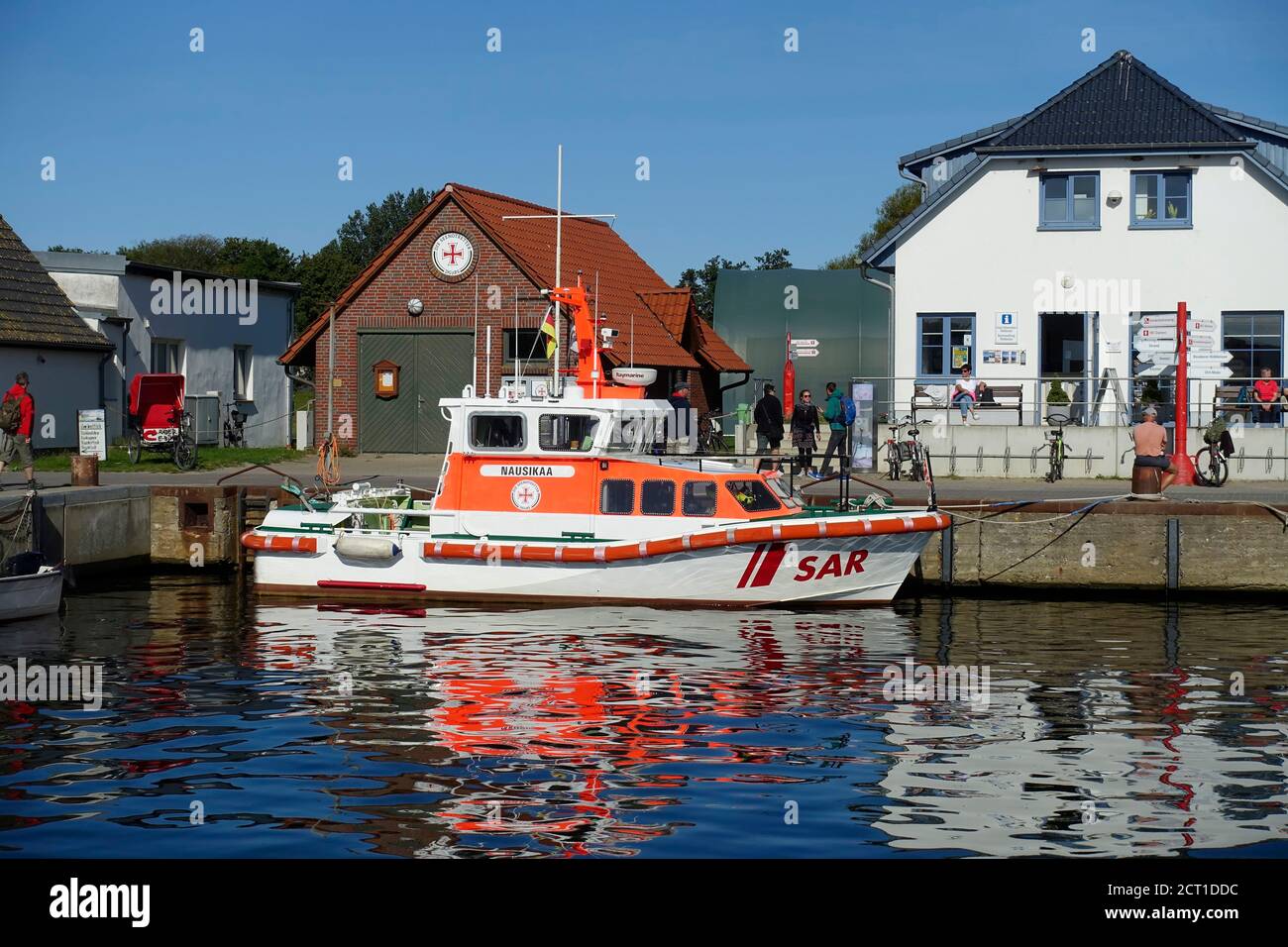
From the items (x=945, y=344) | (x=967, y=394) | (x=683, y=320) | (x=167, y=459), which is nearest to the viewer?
(x=967, y=394)

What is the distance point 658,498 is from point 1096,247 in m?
17.2

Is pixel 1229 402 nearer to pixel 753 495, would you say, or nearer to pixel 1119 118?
pixel 1119 118

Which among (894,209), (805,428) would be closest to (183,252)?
(894,209)

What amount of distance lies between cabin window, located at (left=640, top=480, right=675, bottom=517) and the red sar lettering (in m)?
1.82

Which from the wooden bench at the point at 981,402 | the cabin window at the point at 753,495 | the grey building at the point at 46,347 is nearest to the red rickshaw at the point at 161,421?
the grey building at the point at 46,347

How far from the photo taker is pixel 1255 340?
3253 cm

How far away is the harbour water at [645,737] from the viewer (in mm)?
9828

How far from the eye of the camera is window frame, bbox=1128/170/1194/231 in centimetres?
3269

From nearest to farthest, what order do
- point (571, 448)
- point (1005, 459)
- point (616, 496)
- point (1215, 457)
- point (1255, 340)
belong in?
point (616, 496) → point (571, 448) → point (1215, 457) → point (1005, 459) → point (1255, 340)

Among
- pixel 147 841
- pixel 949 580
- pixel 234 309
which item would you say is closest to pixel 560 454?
pixel 949 580

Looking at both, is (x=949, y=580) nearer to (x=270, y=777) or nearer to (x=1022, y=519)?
(x=1022, y=519)

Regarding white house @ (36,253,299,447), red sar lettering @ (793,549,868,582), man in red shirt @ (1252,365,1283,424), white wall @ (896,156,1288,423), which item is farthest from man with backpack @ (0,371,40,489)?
man in red shirt @ (1252,365,1283,424)
